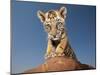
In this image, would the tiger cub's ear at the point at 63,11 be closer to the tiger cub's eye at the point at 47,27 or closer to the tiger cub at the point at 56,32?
the tiger cub at the point at 56,32

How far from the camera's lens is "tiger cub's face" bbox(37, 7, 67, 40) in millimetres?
2562

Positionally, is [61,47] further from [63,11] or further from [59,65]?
[63,11]

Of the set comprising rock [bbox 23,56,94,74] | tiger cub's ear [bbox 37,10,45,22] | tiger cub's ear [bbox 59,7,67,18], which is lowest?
rock [bbox 23,56,94,74]

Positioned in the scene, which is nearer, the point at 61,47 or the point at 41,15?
the point at 41,15

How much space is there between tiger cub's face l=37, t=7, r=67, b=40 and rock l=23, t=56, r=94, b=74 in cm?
25

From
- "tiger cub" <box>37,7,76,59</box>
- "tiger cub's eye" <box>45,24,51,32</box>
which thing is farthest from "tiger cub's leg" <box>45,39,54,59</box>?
"tiger cub's eye" <box>45,24,51,32</box>

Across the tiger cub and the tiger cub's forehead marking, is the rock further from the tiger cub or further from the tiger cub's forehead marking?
the tiger cub's forehead marking

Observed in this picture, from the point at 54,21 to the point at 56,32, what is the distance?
0.40ft

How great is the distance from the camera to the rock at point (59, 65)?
100.0 inches

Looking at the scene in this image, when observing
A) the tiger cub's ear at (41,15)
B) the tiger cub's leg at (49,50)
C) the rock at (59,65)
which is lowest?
the rock at (59,65)

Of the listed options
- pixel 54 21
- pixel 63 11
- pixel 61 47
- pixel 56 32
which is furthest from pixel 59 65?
pixel 63 11

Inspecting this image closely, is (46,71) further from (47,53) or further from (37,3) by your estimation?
(37,3)

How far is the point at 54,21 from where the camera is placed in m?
2.61

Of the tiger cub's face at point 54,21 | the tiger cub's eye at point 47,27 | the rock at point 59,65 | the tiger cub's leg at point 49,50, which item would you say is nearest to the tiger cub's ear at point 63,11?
the tiger cub's face at point 54,21
